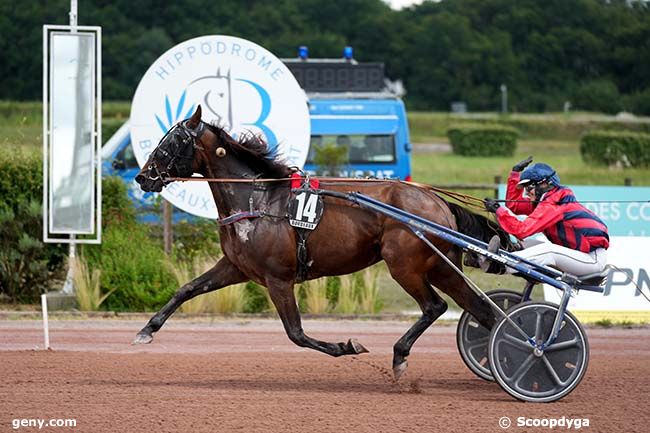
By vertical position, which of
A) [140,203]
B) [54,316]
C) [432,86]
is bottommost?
[54,316]

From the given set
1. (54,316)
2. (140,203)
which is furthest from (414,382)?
(140,203)

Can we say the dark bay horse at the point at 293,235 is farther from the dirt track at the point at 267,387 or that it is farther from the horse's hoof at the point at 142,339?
the dirt track at the point at 267,387

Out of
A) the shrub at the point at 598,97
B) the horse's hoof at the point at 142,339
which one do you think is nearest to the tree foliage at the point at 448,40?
the shrub at the point at 598,97

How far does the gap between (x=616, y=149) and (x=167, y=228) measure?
21.3m

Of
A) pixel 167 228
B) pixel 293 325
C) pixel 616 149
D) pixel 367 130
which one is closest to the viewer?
pixel 293 325

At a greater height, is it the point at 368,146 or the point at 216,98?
the point at 216,98

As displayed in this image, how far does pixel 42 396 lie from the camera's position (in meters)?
7.86

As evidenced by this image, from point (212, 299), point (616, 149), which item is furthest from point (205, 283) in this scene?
point (616, 149)

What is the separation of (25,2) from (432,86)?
23.9 m

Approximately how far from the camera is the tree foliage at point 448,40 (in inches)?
2037

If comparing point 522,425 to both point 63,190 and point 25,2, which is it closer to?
point 63,190

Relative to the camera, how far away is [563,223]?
26.7 ft

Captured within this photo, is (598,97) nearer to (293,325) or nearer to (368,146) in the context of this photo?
(368,146)

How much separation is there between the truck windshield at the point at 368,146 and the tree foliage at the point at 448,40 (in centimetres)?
2949
